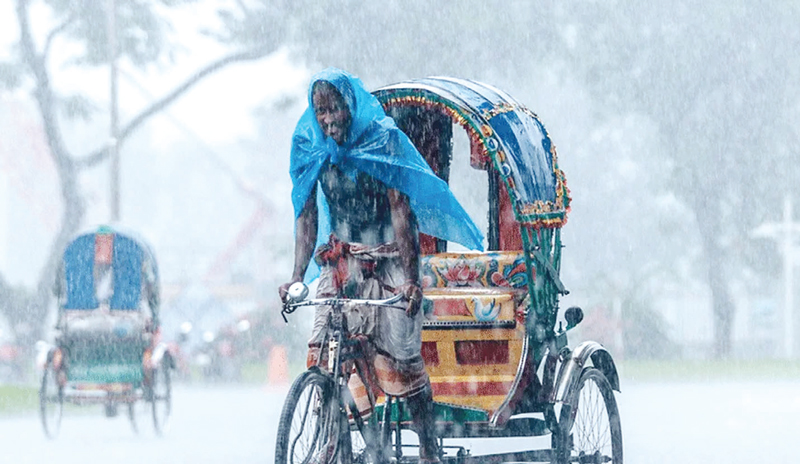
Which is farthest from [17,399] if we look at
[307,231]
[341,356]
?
[341,356]

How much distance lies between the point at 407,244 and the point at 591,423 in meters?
2.21

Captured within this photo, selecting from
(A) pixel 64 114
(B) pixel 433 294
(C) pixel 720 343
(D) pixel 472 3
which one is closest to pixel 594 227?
(C) pixel 720 343

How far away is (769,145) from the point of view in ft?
113

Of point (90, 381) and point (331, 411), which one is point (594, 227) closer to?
point (90, 381)

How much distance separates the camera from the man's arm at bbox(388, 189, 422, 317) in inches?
290

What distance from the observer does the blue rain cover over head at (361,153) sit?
7492 millimetres

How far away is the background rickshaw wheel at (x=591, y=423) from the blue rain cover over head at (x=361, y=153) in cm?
154

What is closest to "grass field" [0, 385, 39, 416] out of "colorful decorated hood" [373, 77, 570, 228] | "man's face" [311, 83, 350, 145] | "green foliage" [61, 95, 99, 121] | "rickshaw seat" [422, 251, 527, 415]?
"green foliage" [61, 95, 99, 121]

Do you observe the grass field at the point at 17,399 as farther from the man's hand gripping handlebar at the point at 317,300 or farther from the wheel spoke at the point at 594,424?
the man's hand gripping handlebar at the point at 317,300

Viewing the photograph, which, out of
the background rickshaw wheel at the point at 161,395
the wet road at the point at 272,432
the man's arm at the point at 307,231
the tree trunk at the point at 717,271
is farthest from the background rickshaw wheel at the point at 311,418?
the tree trunk at the point at 717,271

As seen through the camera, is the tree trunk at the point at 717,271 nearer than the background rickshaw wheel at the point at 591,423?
No

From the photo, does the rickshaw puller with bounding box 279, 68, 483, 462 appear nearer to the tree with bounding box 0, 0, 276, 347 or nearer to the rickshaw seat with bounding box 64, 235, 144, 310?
the rickshaw seat with bounding box 64, 235, 144, 310

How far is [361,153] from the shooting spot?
7531 millimetres

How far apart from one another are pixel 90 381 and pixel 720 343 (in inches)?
845
